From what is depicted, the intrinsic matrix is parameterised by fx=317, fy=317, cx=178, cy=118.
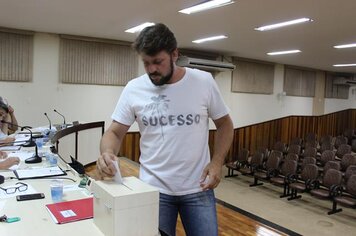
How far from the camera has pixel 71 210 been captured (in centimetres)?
167

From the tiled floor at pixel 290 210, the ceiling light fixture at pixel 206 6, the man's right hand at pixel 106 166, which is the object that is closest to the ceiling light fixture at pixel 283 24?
the ceiling light fixture at pixel 206 6

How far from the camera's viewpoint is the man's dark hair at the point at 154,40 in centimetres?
134

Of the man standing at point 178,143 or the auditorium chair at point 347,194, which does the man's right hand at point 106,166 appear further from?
the auditorium chair at point 347,194

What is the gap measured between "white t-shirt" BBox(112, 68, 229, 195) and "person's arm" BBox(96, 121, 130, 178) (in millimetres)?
135

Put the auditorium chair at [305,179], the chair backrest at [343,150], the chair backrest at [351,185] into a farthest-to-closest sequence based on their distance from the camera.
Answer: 1. the chair backrest at [343,150]
2. the auditorium chair at [305,179]
3. the chair backrest at [351,185]

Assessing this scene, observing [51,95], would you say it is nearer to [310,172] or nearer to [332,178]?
[310,172]

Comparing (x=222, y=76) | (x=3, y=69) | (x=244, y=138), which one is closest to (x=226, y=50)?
(x=222, y=76)

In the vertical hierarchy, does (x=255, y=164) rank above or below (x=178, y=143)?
below

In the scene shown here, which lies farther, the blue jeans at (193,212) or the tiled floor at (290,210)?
the tiled floor at (290,210)

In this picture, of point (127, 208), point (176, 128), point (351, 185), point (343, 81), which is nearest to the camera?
point (127, 208)

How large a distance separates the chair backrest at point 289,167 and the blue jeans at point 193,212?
5457mm

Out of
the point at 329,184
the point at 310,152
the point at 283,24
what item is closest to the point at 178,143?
the point at 283,24

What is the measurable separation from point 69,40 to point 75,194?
560 cm

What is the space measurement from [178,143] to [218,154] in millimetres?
217
